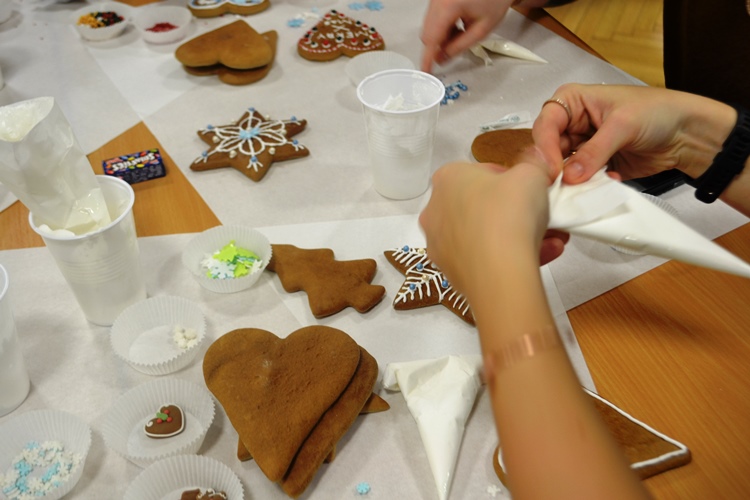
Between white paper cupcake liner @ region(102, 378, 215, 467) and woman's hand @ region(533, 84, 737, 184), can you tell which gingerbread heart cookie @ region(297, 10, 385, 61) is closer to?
woman's hand @ region(533, 84, 737, 184)

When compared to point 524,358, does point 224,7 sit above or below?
below

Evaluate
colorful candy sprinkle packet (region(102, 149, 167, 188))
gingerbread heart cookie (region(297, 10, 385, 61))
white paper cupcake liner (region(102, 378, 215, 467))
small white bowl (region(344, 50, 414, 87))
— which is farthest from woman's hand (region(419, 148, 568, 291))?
gingerbread heart cookie (region(297, 10, 385, 61))

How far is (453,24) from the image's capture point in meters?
1.33

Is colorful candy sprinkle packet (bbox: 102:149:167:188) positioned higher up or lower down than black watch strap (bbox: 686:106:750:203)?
lower down

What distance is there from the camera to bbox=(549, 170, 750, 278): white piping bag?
32.2 inches

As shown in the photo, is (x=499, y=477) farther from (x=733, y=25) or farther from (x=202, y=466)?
(x=733, y=25)

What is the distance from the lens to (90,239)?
0.96 meters

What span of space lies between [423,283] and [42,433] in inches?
25.8

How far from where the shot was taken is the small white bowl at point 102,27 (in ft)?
6.13

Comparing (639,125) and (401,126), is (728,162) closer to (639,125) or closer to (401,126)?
(639,125)

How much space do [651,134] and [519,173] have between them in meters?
0.40

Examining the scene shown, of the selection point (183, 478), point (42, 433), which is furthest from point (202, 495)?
point (42, 433)

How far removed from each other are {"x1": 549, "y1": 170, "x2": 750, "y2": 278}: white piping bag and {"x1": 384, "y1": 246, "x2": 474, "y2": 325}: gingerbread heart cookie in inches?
12.3

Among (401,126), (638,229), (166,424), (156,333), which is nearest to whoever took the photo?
(638,229)
